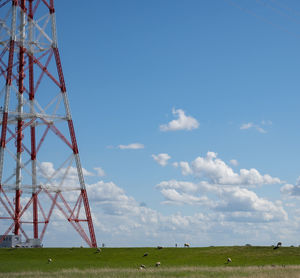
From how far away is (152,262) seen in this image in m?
44.8

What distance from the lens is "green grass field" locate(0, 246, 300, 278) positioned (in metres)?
36.2

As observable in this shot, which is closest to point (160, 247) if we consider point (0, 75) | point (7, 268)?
point (7, 268)

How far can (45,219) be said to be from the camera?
63.9 metres

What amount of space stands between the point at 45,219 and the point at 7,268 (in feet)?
68.3

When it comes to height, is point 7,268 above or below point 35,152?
below

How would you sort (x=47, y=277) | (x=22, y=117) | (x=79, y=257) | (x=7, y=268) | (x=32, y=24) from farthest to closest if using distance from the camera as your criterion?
(x=32, y=24), (x=22, y=117), (x=79, y=257), (x=7, y=268), (x=47, y=277)

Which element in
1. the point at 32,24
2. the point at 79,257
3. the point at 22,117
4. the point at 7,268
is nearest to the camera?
the point at 7,268

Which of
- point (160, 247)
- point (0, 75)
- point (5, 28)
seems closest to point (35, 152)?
point (0, 75)

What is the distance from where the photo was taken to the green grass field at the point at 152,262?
36.2 metres

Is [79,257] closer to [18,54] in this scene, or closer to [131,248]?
[131,248]

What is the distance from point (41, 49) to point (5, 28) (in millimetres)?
5179

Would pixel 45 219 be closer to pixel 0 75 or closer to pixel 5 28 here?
pixel 0 75

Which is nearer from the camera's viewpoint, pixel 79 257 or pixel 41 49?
pixel 79 257

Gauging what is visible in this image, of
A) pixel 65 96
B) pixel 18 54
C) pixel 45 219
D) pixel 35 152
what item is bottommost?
pixel 45 219
